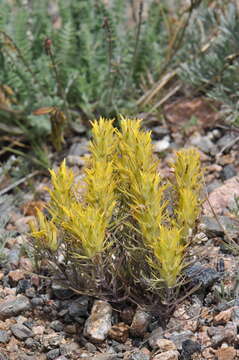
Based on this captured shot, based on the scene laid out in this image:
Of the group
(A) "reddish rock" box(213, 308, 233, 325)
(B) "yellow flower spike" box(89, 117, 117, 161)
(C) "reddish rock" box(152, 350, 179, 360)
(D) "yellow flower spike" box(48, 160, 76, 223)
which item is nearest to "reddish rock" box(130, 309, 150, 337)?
(C) "reddish rock" box(152, 350, 179, 360)

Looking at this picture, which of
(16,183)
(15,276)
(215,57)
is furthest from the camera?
(215,57)

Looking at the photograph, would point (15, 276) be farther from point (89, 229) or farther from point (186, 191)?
point (186, 191)

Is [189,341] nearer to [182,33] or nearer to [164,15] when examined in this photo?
[182,33]

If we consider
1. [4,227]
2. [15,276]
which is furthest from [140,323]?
[4,227]

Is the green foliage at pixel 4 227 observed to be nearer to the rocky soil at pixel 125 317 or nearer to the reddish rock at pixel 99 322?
the rocky soil at pixel 125 317

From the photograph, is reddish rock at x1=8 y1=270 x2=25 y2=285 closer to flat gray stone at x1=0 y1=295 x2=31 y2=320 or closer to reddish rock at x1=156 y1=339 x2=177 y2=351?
flat gray stone at x1=0 y1=295 x2=31 y2=320

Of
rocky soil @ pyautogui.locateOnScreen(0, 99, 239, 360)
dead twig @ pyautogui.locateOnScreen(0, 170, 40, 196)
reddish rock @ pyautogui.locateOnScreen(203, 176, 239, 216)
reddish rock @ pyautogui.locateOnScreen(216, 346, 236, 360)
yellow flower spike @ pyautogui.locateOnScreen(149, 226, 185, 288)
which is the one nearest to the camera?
yellow flower spike @ pyautogui.locateOnScreen(149, 226, 185, 288)

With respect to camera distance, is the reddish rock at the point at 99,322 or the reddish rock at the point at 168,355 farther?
the reddish rock at the point at 99,322

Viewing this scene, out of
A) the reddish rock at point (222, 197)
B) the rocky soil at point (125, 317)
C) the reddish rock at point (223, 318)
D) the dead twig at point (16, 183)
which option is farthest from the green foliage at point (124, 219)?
the dead twig at point (16, 183)
